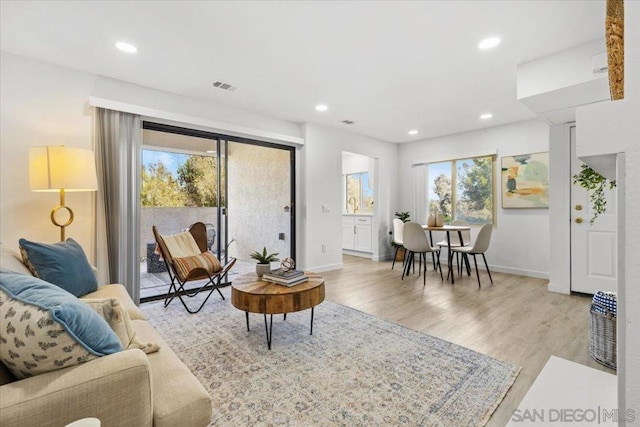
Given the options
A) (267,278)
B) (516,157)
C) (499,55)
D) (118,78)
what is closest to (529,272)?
(516,157)

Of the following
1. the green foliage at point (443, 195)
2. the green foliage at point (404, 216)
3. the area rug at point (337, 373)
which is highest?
the green foliage at point (443, 195)

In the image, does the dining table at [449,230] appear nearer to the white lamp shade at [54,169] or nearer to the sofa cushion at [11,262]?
the white lamp shade at [54,169]

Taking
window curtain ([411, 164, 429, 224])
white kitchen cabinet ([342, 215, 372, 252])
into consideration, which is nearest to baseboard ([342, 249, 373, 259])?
white kitchen cabinet ([342, 215, 372, 252])

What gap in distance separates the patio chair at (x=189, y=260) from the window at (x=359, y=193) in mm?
4034

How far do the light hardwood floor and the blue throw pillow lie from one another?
233 cm

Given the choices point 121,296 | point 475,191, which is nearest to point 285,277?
point 121,296

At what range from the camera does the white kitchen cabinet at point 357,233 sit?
21.2ft

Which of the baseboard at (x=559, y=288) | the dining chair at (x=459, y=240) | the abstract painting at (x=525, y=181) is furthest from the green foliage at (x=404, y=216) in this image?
the baseboard at (x=559, y=288)

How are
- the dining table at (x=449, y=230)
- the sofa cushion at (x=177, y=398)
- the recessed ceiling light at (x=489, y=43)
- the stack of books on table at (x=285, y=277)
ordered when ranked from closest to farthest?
the sofa cushion at (x=177, y=398) → the stack of books on table at (x=285, y=277) → the recessed ceiling light at (x=489, y=43) → the dining table at (x=449, y=230)

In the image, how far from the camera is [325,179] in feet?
16.8

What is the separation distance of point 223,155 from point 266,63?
1.63 m

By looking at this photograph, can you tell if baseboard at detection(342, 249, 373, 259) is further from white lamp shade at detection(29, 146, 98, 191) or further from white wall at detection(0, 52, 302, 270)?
white lamp shade at detection(29, 146, 98, 191)

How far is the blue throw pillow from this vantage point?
182cm

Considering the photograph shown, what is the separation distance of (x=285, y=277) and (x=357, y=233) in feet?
14.4
